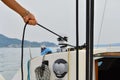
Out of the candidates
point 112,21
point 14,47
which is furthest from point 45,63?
point 112,21

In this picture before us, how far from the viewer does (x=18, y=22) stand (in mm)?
1667

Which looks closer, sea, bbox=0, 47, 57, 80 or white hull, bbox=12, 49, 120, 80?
white hull, bbox=12, 49, 120, 80

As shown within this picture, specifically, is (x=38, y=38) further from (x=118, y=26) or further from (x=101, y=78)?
(x=101, y=78)

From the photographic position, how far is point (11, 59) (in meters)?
1.80

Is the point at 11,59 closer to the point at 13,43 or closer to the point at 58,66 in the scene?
the point at 13,43

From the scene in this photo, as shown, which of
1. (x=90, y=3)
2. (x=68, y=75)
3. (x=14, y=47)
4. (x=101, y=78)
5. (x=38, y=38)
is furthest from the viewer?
(x=38, y=38)

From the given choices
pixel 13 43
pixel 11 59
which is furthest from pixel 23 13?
pixel 11 59

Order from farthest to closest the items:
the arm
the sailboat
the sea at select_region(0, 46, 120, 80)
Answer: the sea at select_region(0, 46, 120, 80)
the sailboat
the arm

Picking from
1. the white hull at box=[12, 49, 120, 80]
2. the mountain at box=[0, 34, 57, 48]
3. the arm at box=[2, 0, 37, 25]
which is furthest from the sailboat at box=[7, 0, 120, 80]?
the arm at box=[2, 0, 37, 25]

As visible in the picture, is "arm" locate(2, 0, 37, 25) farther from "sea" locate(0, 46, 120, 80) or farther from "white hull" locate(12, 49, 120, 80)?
"sea" locate(0, 46, 120, 80)

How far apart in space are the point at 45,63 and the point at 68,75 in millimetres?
162

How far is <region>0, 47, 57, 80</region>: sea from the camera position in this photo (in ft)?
5.19

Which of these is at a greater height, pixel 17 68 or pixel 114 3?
pixel 114 3

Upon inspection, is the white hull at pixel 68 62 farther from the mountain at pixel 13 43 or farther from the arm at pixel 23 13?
the arm at pixel 23 13
